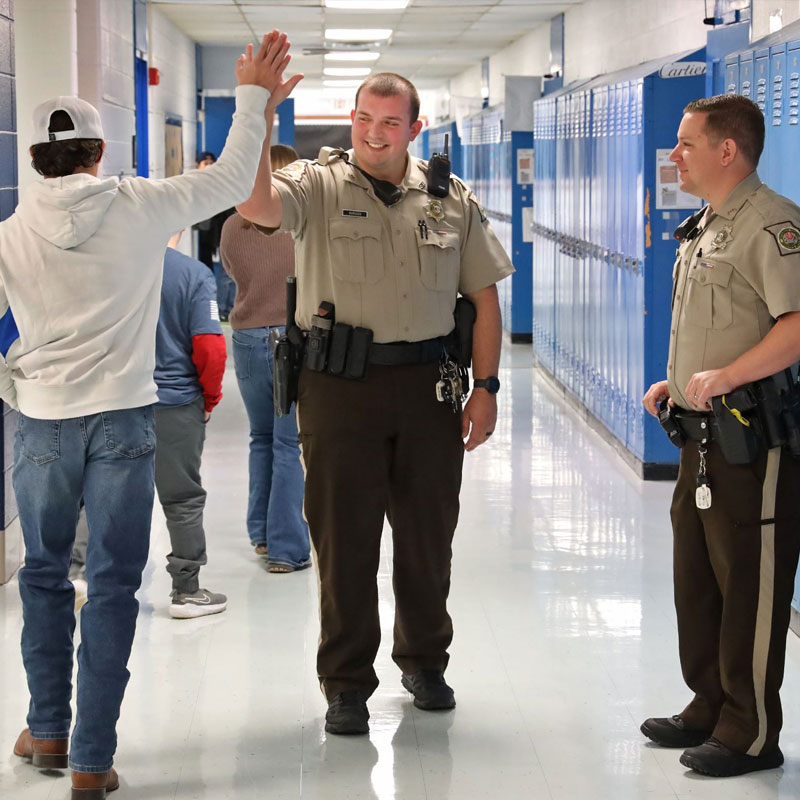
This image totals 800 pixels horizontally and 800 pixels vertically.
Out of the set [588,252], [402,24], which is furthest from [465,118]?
[588,252]

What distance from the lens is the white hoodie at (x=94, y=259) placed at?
270 cm

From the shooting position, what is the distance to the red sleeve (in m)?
4.12

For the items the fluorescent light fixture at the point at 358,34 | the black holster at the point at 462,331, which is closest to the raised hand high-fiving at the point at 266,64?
the black holster at the point at 462,331

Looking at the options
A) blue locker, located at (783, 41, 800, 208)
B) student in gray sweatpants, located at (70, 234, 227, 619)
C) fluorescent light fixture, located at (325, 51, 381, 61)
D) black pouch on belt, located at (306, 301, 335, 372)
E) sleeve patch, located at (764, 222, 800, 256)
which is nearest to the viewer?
sleeve patch, located at (764, 222, 800, 256)

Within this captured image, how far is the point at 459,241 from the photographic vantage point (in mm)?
3309

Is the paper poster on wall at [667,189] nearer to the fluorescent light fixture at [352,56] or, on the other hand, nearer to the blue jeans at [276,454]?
the blue jeans at [276,454]

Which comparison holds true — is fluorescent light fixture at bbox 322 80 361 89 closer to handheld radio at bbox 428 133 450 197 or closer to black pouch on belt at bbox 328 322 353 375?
handheld radio at bbox 428 133 450 197

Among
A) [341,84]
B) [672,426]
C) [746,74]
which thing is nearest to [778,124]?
[746,74]

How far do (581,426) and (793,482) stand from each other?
5.00m

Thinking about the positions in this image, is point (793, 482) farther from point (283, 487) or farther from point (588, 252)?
point (588, 252)

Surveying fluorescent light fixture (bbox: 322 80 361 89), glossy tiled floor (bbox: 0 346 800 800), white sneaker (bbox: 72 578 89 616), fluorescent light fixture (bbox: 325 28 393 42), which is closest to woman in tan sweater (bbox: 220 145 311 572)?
glossy tiled floor (bbox: 0 346 800 800)

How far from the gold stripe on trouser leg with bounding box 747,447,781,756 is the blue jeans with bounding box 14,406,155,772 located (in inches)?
57.3

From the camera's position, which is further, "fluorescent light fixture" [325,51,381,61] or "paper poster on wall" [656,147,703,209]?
"fluorescent light fixture" [325,51,381,61]

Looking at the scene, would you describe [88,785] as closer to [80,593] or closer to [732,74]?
[80,593]
